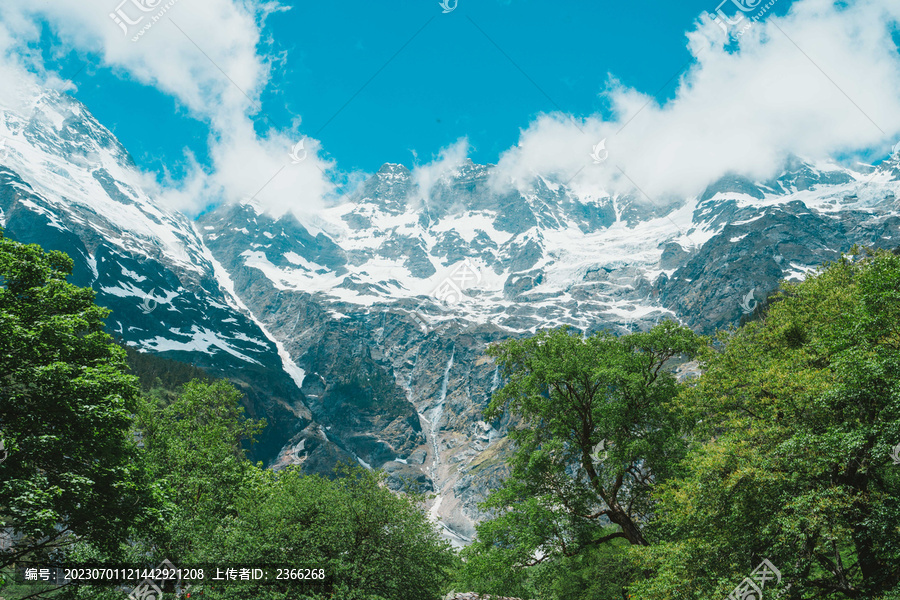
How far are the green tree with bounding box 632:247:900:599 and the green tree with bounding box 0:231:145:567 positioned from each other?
17.6m

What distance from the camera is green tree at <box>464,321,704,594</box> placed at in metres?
20.7

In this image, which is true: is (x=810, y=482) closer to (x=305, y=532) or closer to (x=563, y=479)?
(x=563, y=479)

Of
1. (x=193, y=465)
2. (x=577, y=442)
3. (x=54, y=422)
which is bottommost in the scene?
(x=577, y=442)

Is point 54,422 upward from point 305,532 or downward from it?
upward

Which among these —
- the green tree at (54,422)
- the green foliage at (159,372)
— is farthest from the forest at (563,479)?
the green foliage at (159,372)

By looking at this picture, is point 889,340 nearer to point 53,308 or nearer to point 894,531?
point 894,531

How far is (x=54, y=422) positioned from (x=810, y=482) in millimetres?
22803

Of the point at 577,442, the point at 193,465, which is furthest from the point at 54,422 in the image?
the point at 577,442

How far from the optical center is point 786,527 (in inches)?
493

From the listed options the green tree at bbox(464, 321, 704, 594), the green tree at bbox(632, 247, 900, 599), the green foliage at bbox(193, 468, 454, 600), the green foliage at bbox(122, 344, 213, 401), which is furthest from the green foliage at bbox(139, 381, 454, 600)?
the green foliage at bbox(122, 344, 213, 401)

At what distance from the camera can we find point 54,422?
15.8 metres

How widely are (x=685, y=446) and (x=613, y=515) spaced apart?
4537 mm

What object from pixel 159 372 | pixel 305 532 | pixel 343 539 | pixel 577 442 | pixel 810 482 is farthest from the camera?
pixel 159 372

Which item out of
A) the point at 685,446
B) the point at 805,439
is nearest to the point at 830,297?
the point at 685,446
